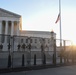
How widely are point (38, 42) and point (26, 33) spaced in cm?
5594

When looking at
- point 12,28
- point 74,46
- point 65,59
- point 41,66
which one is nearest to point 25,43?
point 41,66

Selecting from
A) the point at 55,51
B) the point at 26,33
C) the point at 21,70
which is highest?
the point at 26,33

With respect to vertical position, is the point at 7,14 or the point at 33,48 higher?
the point at 7,14

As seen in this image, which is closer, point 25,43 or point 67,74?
point 67,74

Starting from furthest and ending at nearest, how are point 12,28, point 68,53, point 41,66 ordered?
point 12,28 < point 68,53 < point 41,66

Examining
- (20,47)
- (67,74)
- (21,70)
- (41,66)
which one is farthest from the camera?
(20,47)

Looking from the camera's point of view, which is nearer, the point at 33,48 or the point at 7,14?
the point at 33,48

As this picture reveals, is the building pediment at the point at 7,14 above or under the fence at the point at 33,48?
above

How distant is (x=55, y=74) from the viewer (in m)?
11.8

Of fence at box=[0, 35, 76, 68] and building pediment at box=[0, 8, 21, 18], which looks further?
building pediment at box=[0, 8, 21, 18]

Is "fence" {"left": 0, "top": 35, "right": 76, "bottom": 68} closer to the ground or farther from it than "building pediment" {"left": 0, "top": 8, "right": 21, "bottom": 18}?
closer to the ground

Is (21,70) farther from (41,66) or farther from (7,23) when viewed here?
(7,23)

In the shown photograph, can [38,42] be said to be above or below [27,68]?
above

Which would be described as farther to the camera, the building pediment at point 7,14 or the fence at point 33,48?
the building pediment at point 7,14
